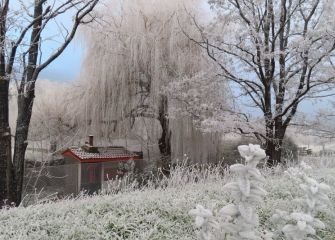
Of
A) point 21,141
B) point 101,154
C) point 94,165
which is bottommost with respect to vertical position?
point 94,165

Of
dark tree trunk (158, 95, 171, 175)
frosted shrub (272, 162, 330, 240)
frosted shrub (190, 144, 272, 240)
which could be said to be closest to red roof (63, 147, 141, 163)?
dark tree trunk (158, 95, 171, 175)

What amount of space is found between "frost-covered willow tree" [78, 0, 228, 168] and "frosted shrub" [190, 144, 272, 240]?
8.49 metres

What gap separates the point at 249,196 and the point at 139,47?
9028 mm

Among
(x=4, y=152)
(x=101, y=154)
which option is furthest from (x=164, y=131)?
(x=4, y=152)

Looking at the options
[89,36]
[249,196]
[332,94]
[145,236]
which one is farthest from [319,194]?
[89,36]

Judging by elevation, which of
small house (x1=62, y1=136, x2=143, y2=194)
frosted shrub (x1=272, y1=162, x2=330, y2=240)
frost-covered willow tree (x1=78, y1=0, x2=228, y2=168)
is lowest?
small house (x1=62, y1=136, x2=143, y2=194)

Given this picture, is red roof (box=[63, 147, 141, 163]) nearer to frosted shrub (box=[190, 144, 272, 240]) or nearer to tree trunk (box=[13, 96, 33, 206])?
tree trunk (box=[13, 96, 33, 206])

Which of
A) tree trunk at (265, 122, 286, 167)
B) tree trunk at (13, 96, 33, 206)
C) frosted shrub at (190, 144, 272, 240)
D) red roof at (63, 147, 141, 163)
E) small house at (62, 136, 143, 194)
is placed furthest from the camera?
tree trunk at (265, 122, 286, 167)

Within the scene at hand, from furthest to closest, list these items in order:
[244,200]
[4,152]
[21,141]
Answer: [21,141] → [4,152] → [244,200]

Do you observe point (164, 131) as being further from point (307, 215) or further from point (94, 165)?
point (307, 215)

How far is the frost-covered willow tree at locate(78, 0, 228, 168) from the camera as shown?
995cm

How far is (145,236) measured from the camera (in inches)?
82.0

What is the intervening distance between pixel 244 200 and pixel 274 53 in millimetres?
6983

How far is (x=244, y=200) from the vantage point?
124cm
